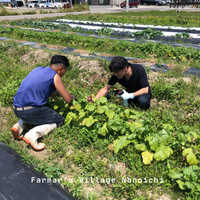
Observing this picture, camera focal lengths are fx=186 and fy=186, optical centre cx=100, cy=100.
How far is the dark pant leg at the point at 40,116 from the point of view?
9.26ft

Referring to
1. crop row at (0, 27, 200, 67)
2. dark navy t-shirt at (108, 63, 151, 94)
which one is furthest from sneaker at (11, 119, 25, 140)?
crop row at (0, 27, 200, 67)

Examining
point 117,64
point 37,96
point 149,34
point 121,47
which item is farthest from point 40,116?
point 149,34

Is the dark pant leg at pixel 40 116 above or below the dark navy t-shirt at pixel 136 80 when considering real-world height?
below

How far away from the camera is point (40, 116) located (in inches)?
115

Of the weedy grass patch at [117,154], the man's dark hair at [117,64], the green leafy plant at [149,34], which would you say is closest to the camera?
the weedy grass patch at [117,154]

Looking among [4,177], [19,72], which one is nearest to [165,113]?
[4,177]

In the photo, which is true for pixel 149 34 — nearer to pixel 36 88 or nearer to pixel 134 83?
pixel 134 83

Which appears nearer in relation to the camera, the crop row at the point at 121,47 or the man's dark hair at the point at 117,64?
the man's dark hair at the point at 117,64

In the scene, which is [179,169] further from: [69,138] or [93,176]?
[69,138]

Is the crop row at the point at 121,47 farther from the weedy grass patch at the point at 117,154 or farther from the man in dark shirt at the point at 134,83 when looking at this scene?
the weedy grass patch at the point at 117,154

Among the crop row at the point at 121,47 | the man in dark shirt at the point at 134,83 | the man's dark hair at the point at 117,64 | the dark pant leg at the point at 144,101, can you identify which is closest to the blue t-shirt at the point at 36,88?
the man in dark shirt at the point at 134,83

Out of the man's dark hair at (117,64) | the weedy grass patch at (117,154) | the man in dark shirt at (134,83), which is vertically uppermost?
the man's dark hair at (117,64)

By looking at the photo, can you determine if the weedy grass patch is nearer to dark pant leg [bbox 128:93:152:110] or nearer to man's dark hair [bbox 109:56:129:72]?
dark pant leg [bbox 128:93:152:110]

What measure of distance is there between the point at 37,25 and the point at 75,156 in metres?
13.2
